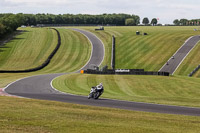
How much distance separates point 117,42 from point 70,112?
90.1 meters

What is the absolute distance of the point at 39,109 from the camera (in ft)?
76.3

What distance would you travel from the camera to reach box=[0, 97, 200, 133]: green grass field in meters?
17.7

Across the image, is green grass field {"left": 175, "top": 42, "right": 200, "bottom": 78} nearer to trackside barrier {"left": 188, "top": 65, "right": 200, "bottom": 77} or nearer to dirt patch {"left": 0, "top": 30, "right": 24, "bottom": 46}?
trackside barrier {"left": 188, "top": 65, "right": 200, "bottom": 77}

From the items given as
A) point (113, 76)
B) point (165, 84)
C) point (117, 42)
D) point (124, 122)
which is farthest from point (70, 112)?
point (117, 42)

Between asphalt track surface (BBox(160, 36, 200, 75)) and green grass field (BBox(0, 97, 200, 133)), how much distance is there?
181ft

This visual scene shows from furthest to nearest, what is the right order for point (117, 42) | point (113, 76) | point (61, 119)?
point (117, 42) → point (113, 76) → point (61, 119)

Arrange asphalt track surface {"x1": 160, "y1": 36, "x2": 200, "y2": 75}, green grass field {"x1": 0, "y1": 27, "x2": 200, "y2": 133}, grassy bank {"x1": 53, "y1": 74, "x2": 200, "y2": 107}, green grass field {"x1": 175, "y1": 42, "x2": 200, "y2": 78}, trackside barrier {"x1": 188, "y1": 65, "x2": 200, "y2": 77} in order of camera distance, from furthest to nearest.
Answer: asphalt track surface {"x1": 160, "y1": 36, "x2": 200, "y2": 75}
green grass field {"x1": 175, "y1": 42, "x2": 200, "y2": 78}
trackside barrier {"x1": 188, "y1": 65, "x2": 200, "y2": 77}
grassy bank {"x1": 53, "y1": 74, "x2": 200, "y2": 107}
green grass field {"x1": 0, "y1": 27, "x2": 200, "y2": 133}

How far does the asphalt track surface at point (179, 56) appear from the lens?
8106 cm

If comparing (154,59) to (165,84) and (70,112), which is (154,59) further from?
(70,112)

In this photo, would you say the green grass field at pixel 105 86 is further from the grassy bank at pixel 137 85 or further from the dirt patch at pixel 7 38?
the dirt patch at pixel 7 38

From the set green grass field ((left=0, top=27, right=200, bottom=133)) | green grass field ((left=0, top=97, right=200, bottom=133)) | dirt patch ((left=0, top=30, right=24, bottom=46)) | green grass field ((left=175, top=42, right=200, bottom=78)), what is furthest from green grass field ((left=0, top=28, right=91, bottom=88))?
green grass field ((left=0, top=97, right=200, bottom=133))

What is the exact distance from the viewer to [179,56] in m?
90.2

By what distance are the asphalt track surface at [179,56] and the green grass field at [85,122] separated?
181 feet

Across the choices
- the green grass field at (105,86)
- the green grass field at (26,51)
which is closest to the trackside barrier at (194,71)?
the green grass field at (105,86)
